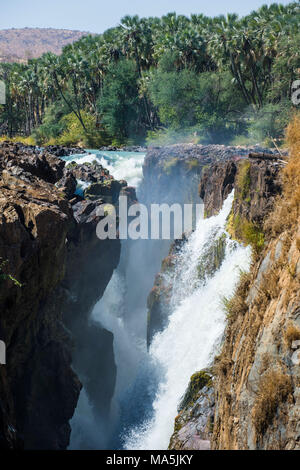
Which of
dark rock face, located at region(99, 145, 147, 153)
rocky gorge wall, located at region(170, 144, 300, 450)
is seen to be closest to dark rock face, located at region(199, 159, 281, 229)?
rocky gorge wall, located at region(170, 144, 300, 450)

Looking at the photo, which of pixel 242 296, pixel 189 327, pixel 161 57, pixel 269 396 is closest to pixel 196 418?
pixel 242 296

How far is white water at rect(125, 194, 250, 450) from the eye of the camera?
46.4 feet

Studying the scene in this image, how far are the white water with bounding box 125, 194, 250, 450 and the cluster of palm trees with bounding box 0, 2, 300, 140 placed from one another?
26030mm

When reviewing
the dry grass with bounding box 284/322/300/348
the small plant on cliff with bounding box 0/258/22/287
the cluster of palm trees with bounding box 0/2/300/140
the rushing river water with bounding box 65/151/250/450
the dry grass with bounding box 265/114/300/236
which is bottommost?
the rushing river water with bounding box 65/151/250/450

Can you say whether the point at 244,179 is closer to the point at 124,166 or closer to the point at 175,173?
the point at 175,173

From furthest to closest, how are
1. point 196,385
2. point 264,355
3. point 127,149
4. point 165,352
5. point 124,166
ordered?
point 127,149, point 124,166, point 165,352, point 196,385, point 264,355

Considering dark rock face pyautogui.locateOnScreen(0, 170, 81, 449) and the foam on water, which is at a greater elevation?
the foam on water

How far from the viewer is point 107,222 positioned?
20562 mm

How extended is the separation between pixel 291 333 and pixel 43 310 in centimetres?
1014

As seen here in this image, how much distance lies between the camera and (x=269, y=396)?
5137mm

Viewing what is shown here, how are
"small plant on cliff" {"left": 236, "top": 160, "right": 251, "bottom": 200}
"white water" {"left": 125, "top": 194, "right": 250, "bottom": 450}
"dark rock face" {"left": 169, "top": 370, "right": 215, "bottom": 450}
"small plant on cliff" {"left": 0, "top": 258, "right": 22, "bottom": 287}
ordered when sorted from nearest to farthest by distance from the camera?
"dark rock face" {"left": 169, "top": 370, "right": 215, "bottom": 450}, "small plant on cliff" {"left": 0, "top": 258, "right": 22, "bottom": 287}, "white water" {"left": 125, "top": 194, "right": 250, "bottom": 450}, "small plant on cliff" {"left": 236, "top": 160, "right": 251, "bottom": 200}

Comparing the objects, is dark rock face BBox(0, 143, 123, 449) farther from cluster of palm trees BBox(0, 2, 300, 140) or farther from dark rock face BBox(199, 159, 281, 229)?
cluster of palm trees BBox(0, 2, 300, 140)

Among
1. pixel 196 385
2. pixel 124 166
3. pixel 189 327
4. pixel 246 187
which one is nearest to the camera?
pixel 196 385
